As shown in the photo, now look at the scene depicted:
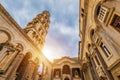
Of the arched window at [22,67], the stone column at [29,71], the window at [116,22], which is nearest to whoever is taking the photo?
the window at [116,22]

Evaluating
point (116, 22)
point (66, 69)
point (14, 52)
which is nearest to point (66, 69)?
point (66, 69)

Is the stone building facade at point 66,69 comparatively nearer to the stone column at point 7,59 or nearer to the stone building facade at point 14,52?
the stone building facade at point 14,52

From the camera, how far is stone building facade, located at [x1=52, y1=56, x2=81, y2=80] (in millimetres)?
20703

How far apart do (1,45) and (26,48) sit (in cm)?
353

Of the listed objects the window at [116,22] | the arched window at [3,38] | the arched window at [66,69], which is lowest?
the window at [116,22]

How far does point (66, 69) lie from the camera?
22.0 metres

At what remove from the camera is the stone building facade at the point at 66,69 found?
20703 mm

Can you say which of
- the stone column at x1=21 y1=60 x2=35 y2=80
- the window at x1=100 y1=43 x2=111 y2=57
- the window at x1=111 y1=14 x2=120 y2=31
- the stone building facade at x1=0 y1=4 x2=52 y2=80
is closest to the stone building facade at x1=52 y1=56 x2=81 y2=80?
the stone building facade at x1=0 y1=4 x2=52 y2=80

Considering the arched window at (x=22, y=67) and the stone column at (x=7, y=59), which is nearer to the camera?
the stone column at (x=7, y=59)

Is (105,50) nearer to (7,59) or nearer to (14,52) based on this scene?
(14,52)

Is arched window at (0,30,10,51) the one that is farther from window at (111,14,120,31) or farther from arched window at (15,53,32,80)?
window at (111,14,120,31)

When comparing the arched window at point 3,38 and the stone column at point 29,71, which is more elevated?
the arched window at point 3,38

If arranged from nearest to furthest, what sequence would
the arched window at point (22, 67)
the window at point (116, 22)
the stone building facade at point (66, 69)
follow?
1. the window at point (116, 22)
2. the arched window at point (22, 67)
3. the stone building facade at point (66, 69)

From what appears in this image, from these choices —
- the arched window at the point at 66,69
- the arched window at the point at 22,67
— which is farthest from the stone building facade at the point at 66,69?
the arched window at the point at 22,67
